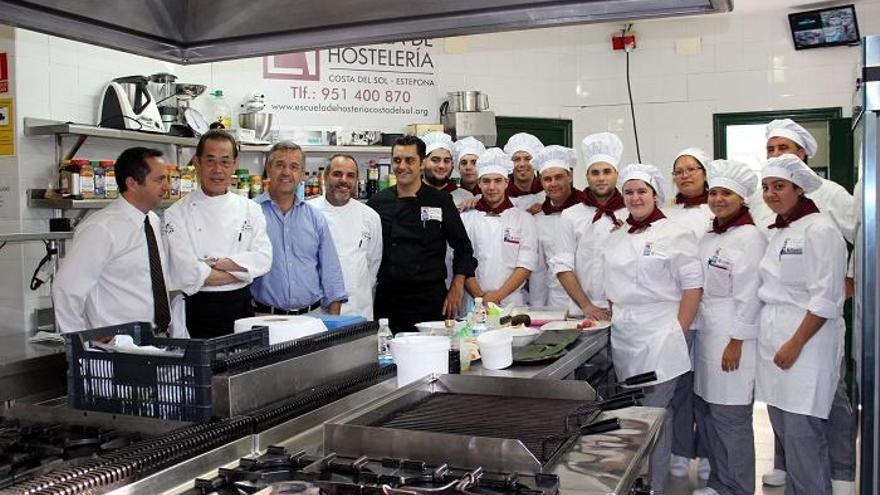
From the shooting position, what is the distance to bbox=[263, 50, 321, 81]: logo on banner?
5980mm

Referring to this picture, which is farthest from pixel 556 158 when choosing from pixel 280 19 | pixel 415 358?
pixel 280 19

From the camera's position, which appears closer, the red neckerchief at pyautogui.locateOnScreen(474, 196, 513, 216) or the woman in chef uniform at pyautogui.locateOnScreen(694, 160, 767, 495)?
the woman in chef uniform at pyautogui.locateOnScreen(694, 160, 767, 495)

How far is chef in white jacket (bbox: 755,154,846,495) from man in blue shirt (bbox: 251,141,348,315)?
211cm

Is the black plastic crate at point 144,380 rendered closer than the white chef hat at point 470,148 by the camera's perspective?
Yes

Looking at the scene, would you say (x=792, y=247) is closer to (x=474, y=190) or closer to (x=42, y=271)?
(x=474, y=190)

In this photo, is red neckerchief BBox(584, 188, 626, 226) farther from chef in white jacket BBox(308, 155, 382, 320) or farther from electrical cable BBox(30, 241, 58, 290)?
electrical cable BBox(30, 241, 58, 290)

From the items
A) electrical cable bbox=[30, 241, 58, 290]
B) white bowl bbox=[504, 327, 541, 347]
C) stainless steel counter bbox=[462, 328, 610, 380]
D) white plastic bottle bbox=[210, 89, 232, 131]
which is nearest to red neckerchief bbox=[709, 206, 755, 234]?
stainless steel counter bbox=[462, 328, 610, 380]

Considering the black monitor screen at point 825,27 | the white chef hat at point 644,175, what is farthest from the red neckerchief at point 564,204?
the black monitor screen at point 825,27

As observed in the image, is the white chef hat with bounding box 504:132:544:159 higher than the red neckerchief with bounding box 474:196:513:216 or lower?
higher

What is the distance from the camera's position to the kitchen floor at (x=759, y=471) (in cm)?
441

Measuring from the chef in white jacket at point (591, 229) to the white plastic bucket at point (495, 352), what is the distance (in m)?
1.64

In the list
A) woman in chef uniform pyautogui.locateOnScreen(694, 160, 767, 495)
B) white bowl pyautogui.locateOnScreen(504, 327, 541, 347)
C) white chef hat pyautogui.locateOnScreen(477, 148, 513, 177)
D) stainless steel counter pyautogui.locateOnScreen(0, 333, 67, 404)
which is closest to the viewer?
stainless steel counter pyautogui.locateOnScreen(0, 333, 67, 404)

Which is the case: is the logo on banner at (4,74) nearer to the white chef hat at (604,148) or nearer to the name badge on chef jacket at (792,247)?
the white chef hat at (604,148)

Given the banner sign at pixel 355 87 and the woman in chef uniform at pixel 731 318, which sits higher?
the banner sign at pixel 355 87
